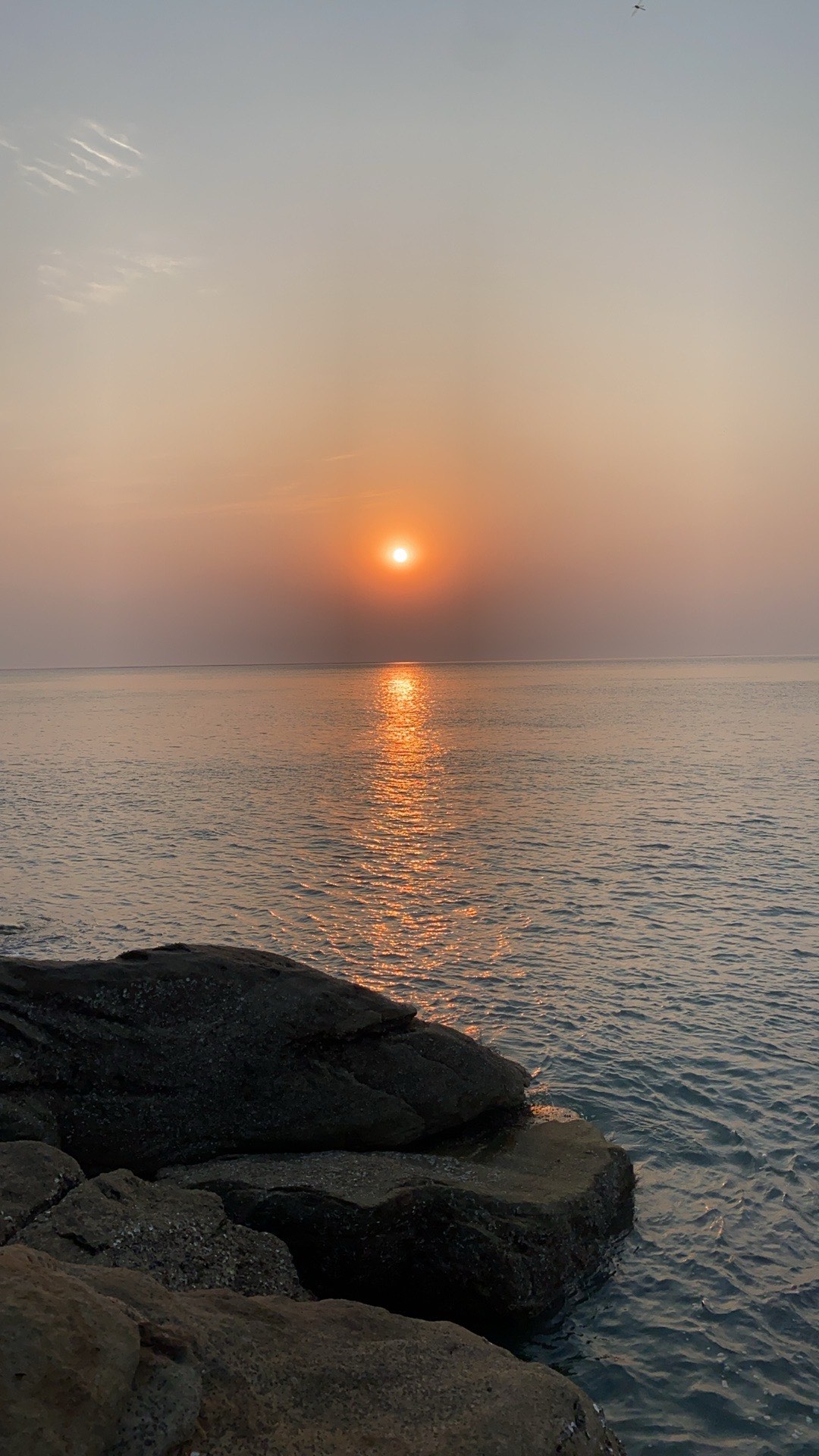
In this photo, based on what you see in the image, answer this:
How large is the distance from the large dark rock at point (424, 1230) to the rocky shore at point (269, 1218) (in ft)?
0.11

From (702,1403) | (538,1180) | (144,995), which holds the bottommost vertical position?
(702,1403)

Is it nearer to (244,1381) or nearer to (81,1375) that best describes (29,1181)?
(244,1381)

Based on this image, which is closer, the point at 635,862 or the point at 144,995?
the point at 144,995

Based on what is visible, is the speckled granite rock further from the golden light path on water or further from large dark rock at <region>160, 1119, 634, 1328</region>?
the golden light path on water

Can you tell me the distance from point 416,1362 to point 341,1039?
6980 mm

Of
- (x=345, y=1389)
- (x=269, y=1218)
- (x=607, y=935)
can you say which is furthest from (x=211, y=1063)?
(x=607, y=935)

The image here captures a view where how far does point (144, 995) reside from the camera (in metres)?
15.1

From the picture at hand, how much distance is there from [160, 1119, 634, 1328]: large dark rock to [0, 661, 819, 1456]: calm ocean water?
71 centimetres

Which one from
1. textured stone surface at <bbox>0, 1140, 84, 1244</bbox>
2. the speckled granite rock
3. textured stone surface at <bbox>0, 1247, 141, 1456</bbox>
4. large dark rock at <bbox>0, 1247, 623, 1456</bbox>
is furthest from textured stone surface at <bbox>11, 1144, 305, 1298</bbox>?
textured stone surface at <bbox>0, 1247, 141, 1456</bbox>

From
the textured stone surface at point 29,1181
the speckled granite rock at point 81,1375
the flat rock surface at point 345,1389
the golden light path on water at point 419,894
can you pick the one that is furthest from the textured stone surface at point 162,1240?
the golden light path on water at point 419,894

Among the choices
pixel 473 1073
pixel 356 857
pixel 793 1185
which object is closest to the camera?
pixel 793 1185

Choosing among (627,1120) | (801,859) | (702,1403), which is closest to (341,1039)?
(627,1120)

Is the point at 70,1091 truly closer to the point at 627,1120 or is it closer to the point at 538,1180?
the point at 538,1180

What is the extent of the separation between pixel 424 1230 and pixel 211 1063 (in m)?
4.38
